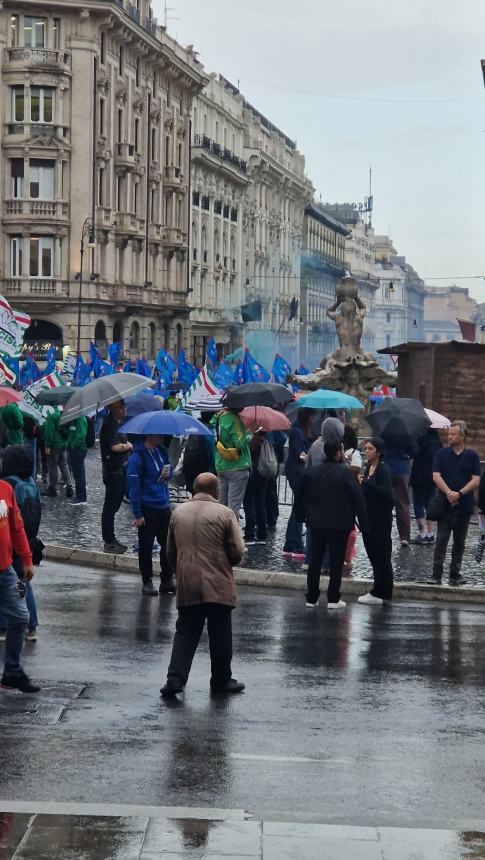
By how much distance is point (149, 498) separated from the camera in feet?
47.7

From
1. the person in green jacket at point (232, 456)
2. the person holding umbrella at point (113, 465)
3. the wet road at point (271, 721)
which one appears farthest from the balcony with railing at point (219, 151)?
the wet road at point (271, 721)

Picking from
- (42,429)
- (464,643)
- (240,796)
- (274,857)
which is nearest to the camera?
(274,857)

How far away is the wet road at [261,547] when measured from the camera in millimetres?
16312

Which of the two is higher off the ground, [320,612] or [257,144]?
[257,144]

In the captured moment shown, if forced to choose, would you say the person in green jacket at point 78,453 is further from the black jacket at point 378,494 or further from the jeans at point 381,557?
the jeans at point 381,557

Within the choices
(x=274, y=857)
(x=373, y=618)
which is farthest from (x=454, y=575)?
(x=274, y=857)

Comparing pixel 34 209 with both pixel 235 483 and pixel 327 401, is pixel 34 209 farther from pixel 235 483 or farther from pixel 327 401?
pixel 235 483

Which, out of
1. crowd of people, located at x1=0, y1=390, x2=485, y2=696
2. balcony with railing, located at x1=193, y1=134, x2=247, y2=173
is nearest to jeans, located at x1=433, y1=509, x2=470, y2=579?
crowd of people, located at x1=0, y1=390, x2=485, y2=696

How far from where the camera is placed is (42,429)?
24641mm

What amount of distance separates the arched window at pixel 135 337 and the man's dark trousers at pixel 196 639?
61.7 meters

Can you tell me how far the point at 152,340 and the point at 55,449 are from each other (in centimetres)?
5181

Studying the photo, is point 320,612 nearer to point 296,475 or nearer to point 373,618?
point 373,618

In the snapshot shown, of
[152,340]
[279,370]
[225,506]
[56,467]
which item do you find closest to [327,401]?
[56,467]

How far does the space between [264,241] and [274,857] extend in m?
106
